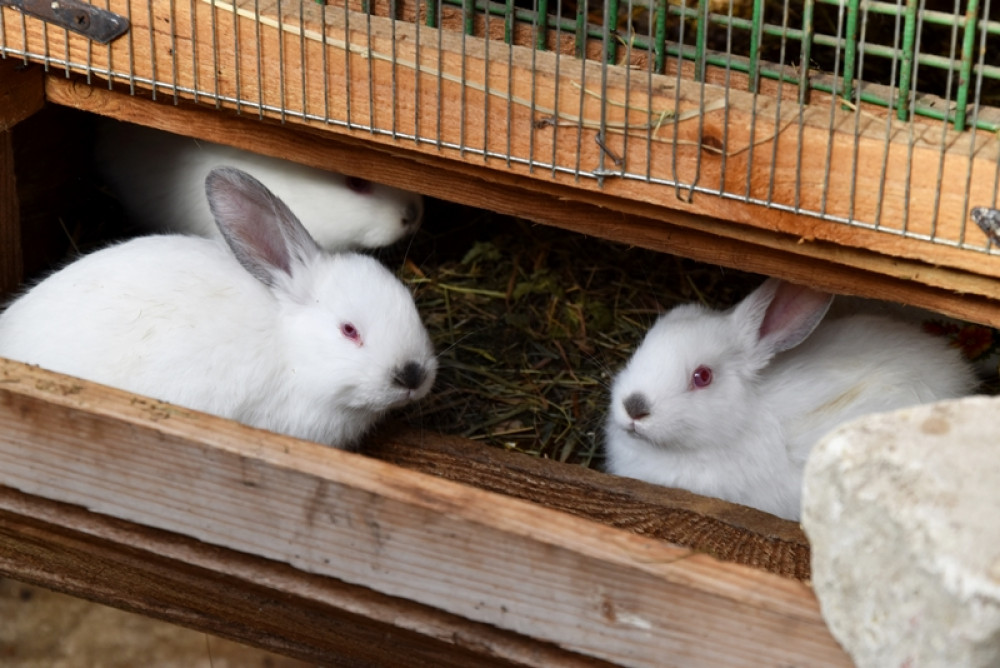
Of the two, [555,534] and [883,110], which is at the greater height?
[883,110]

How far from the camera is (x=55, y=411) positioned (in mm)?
2236

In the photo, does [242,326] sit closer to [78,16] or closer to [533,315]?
[78,16]

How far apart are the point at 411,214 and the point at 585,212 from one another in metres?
1.13

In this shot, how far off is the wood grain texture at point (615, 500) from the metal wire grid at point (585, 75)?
738 mm

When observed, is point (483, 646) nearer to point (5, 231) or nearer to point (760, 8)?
point (760, 8)

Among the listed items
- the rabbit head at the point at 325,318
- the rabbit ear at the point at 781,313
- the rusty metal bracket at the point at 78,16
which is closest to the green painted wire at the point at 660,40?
the rabbit ear at the point at 781,313

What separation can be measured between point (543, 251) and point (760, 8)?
178cm

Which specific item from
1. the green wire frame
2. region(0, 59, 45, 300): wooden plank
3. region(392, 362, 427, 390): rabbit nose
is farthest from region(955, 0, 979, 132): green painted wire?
region(0, 59, 45, 300): wooden plank

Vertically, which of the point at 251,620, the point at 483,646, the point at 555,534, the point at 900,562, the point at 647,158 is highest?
the point at 647,158

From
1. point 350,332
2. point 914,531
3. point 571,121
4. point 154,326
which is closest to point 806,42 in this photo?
point 571,121

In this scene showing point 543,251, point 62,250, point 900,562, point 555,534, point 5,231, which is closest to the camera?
point 900,562

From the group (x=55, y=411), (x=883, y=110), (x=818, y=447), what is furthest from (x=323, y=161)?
(x=818, y=447)

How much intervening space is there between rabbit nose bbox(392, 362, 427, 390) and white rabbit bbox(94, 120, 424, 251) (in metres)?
0.95

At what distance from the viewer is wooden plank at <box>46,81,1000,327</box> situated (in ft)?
8.72
